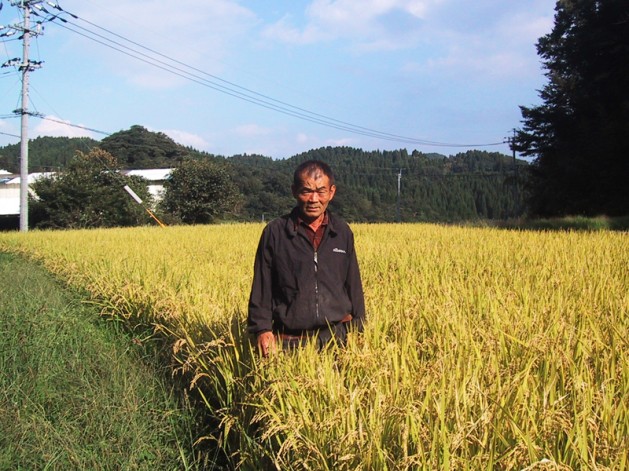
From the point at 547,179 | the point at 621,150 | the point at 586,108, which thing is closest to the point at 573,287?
the point at 621,150

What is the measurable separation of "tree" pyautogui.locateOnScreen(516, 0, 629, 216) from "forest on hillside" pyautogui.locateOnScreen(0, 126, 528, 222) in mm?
10345

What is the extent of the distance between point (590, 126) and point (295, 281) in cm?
2051

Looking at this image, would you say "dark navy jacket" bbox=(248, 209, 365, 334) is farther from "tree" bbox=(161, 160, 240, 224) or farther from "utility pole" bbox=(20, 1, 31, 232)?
"tree" bbox=(161, 160, 240, 224)

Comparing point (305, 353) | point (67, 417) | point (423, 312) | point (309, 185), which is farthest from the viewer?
point (67, 417)

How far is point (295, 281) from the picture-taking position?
2436 mm

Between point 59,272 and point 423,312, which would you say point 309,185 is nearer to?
point 423,312

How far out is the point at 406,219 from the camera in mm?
64188

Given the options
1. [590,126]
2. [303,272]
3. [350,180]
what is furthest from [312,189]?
[350,180]

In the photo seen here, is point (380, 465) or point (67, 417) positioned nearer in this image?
point (380, 465)

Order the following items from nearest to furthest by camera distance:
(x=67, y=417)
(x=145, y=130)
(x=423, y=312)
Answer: (x=423, y=312)
(x=67, y=417)
(x=145, y=130)

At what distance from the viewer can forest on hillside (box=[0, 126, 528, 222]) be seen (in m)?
49.3

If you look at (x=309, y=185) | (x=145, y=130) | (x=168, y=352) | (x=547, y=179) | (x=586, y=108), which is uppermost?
(x=145, y=130)

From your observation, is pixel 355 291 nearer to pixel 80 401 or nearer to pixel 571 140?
pixel 80 401

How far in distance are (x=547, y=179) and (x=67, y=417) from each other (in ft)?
77.4
